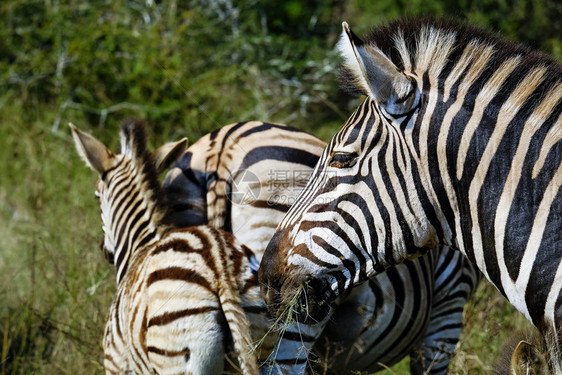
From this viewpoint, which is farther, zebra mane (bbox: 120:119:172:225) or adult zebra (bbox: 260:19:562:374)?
zebra mane (bbox: 120:119:172:225)

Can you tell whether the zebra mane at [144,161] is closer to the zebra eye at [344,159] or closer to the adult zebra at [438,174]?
the adult zebra at [438,174]

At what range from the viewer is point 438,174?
2.92 metres

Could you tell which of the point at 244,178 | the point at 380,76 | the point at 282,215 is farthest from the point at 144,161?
the point at 380,76

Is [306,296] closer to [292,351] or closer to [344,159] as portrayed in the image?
[344,159]

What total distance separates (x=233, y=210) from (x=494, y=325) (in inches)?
100

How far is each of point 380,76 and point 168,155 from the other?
8.05ft

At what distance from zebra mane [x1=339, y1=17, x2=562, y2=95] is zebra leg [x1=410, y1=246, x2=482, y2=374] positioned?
7.23ft

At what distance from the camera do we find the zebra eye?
306cm

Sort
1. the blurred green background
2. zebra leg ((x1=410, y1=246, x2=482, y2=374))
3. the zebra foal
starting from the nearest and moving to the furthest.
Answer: the zebra foal
zebra leg ((x1=410, y1=246, x2=482, y2=374))
the blurred green background

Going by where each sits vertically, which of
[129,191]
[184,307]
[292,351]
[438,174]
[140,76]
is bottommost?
[292,351]

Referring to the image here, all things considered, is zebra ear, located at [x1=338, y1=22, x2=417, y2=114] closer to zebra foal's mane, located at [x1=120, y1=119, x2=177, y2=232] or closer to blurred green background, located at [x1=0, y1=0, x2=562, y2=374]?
zebra foal's mane, located at [x1=120, y1=119, x2=177, y2=232]

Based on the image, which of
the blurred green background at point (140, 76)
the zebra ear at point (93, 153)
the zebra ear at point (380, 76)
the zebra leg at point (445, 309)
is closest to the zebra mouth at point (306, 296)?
the zebra ear at point (380, 76)

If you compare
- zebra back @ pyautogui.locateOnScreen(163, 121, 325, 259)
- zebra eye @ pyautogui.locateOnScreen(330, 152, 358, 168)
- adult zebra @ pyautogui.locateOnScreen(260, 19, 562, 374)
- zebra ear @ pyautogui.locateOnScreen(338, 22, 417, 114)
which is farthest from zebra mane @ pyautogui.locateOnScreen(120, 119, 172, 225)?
zebra ear @ pyautogui.locateOnScreen(338, 22, 417, 114)

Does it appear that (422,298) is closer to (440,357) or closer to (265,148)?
(440,357)
